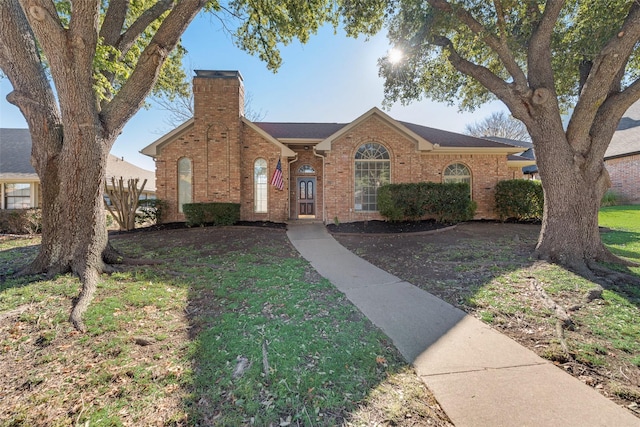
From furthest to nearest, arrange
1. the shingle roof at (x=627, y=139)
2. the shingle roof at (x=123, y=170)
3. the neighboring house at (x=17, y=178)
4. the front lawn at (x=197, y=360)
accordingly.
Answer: the shingle roof at (x=123, y=170) → the shingle roof at (x=627, y=139) → the neighboring house at (x=17, y=178) → the front lawn at (x=197, y=360)

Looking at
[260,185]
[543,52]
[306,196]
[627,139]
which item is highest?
[627,139]

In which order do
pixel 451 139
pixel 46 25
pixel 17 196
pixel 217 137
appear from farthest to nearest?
pixel 17 196 → pixel 451 139 → pixel 217 137 → pixel 46 25

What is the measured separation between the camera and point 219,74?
12.0 m

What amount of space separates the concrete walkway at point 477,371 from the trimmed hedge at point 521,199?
10017 mm

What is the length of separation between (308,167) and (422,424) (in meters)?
12.5

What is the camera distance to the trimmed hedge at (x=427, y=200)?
10.7m

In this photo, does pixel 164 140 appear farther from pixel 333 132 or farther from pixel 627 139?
pixel 627 139

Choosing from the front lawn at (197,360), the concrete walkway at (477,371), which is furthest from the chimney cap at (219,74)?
the concrete walkway at (477,371)

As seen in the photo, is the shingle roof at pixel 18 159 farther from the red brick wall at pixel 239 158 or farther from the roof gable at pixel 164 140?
the red brick wall at pixel 239 158

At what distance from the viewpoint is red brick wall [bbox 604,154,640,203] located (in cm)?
1708

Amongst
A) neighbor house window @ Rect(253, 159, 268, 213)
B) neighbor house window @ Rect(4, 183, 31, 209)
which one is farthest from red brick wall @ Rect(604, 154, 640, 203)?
neighbor house window @ Rect(4, 183, 31, 209)

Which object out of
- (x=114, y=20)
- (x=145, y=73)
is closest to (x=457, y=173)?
(x=145, y=73)

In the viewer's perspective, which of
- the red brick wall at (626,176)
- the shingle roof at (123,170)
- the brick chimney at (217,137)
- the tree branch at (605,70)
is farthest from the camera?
the shingle roof at (123,170)

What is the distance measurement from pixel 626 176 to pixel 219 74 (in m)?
25.5
